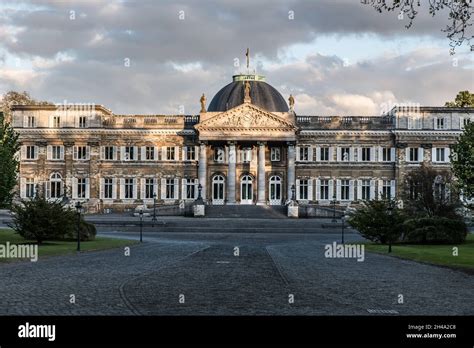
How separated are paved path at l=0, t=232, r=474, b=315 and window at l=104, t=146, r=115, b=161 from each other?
6417 centimetres

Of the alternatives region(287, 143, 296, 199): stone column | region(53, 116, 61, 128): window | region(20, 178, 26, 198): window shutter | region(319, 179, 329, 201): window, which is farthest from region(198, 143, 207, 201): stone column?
region(20, 178, 26, 198): window shutter

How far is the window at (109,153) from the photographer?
9562 cm

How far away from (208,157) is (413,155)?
86.6ft

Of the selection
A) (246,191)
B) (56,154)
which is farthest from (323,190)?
(56,154)

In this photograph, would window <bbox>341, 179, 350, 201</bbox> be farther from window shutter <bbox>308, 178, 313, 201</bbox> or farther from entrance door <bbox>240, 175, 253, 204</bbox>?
entrance door <bbox>240, 175, 253, 204</bbox>

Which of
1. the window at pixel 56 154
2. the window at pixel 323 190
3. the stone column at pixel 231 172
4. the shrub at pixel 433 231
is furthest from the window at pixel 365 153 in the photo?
the shrub at pixel 433 231

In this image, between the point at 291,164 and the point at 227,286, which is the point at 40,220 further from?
the point at 291,164

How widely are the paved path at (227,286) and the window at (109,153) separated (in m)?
64.2

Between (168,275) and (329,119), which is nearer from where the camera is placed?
(168,275)

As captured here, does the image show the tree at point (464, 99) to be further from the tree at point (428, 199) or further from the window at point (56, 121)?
the window at point (56, 121)

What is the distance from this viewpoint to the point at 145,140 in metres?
95.8

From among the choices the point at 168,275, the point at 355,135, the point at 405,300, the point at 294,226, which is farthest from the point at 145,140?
the point at 405,300
